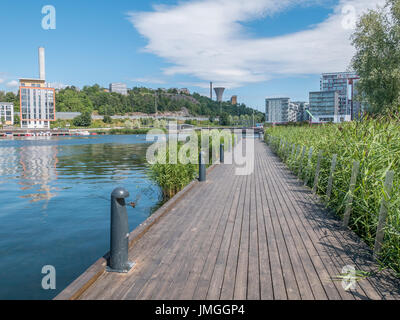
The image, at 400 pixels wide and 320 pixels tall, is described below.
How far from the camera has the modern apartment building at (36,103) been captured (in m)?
104

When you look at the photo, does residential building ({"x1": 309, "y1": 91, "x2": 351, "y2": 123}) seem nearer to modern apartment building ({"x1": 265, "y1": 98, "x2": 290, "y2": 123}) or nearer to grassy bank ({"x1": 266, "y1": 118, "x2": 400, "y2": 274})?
modern apartment building ({"x1": 265, "y1": 98, "x2": 290, "y2": 123})

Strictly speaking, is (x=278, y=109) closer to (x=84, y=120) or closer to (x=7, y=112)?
(x=84, y=120)

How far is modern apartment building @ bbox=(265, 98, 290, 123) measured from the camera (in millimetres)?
173000

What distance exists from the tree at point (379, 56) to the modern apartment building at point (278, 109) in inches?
5967

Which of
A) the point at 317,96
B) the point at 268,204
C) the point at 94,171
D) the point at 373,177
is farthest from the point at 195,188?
the point at 317,96

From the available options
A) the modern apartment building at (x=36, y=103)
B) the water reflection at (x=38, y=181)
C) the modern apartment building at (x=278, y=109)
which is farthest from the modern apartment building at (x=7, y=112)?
the modern apartment building at (x=278, y=109)

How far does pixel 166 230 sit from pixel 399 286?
9.78 ft

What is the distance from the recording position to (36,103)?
107 meters

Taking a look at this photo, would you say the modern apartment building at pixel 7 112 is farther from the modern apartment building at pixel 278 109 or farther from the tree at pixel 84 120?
the modern apartment building at pixel 278 109

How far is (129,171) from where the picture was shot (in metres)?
18.1

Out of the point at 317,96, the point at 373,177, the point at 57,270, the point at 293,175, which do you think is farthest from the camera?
the point at 317,96

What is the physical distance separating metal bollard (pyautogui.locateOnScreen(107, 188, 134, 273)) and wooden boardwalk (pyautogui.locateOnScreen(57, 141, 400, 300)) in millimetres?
97
